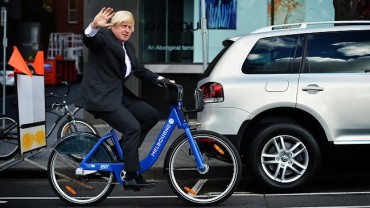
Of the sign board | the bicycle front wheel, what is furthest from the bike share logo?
the sign board

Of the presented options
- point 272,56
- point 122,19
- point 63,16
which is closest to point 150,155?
point 122,19

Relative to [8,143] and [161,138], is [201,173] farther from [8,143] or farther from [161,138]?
[8,143]

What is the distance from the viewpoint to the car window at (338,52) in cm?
812

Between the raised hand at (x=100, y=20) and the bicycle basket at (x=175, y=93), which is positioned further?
the bicycle basket at (x=175, y=93)

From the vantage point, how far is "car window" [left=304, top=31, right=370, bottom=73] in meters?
8.12

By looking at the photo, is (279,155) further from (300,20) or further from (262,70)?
(300,20)

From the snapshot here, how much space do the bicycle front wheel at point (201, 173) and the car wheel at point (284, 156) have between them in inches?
31.0

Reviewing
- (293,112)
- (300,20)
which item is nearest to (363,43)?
(293,112)

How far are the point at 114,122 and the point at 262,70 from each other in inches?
74.4

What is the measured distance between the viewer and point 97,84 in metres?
7.05

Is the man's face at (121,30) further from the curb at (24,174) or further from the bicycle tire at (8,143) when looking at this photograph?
the bicycle tire at (8,143)

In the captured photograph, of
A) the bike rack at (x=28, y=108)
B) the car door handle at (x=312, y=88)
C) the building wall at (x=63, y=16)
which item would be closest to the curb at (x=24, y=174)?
the bike rack at (x=28, y=108)

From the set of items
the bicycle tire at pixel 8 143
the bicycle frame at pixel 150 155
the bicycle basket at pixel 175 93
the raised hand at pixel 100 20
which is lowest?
the bicycle tire at pixel 8 143

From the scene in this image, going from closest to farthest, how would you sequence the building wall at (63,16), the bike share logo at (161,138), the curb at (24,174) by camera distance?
the bike share logo at (161,138), the curb at (24,174), the building wall at (63,16)
